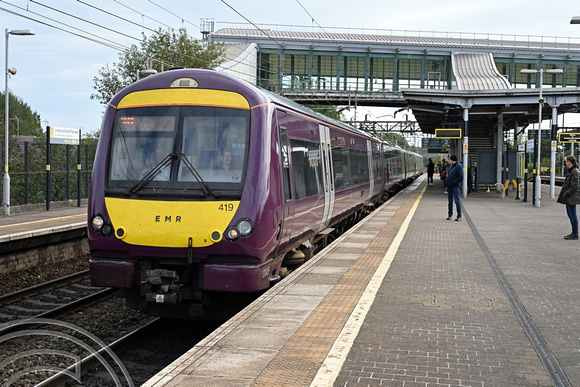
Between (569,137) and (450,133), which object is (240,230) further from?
(569,137)

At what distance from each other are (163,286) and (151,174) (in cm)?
130

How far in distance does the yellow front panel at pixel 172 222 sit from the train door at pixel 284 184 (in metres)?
1.06

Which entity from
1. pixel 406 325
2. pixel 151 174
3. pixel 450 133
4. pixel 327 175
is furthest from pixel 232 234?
pixel 450 133

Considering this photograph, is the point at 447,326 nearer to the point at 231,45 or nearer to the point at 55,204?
the point at 55,204

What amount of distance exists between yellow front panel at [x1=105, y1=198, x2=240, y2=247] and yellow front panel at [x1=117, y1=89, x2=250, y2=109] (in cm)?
124

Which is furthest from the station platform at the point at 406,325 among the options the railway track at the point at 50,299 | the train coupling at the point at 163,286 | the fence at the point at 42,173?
the fence at the point at 42,173

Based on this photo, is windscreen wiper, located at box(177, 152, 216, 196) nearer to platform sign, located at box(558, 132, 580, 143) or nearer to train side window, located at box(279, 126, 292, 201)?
train side window, located at box(279, 126, 292, 201)

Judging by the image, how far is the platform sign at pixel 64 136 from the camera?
20.3m

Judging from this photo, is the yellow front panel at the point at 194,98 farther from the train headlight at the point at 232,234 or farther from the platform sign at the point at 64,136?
the platform sign at the point at 64,136


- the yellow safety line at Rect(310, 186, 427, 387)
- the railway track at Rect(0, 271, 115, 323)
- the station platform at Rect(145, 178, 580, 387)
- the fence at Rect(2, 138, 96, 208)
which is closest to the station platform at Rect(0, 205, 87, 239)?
the fence at Rect(2, 138, 96, 208)

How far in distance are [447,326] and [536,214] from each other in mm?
15185

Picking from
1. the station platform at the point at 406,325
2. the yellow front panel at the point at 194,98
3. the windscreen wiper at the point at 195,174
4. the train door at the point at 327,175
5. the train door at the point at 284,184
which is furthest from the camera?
the train door at the point at 327,175

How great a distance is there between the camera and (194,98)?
744 centimetres

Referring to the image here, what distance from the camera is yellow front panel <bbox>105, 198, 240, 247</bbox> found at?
6.90 meters
